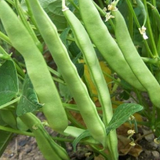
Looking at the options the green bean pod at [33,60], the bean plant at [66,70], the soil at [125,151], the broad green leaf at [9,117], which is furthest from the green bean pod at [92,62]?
the soil at [125,151]

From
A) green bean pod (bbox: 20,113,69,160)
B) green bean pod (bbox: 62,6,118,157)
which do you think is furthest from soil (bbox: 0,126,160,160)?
green bean pod (bbox: 62,6,118,157)

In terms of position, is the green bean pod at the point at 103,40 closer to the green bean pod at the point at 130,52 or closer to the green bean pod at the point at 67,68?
the green bean pod at the point at 130,52

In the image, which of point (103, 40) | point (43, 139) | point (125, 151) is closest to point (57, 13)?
point (103, 40)

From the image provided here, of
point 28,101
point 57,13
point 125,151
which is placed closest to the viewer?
point 28,101

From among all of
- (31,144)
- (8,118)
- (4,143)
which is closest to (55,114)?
(8,118)

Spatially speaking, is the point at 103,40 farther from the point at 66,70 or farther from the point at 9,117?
the point at 9,117

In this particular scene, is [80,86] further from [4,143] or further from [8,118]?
[4,143]

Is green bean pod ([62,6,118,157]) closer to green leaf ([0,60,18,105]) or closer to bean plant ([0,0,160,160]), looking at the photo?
bean plant ([0,0,160,160])
